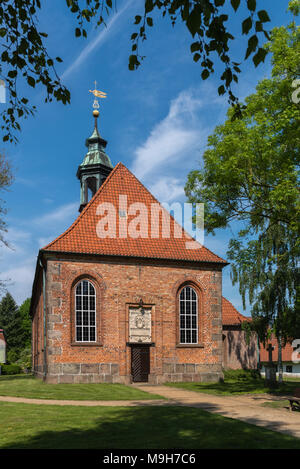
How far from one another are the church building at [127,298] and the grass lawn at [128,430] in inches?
376

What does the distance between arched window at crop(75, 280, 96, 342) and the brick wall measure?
10.7 inches

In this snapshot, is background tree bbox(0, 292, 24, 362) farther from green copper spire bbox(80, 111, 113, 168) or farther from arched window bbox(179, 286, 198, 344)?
arched window bbox(179, 286, 198, 344)

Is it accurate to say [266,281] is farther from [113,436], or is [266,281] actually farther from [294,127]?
[113,436]

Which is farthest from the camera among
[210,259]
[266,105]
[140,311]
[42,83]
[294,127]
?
[210,259]

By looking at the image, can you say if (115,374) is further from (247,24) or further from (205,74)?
(247,24)

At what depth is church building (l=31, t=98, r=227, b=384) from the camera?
878 inches

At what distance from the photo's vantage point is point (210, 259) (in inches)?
1008

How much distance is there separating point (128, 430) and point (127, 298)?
13933mm

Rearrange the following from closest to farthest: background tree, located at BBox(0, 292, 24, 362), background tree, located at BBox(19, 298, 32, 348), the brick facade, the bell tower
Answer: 1. the bell tower
2. the brick facade
3. background tree, located at BBox(0, 292, 24, 362)
4. background tree, located at BBox(19, 298, 32, 348)

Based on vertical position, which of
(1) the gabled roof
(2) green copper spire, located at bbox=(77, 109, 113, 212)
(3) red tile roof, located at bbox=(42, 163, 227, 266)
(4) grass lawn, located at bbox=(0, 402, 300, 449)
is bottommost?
(4) grass lawn, located at bbox=(0, 402, 300, 449)

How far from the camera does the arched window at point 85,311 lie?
890 inches

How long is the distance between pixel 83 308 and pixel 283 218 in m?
11.2
